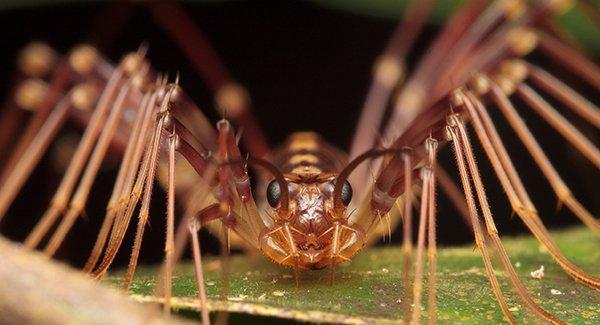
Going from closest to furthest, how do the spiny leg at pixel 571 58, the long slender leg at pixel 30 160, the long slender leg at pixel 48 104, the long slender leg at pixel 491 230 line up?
the long slender leg at pixel 491 230, the long slender leg at pixel 30 160, the spiny leg at pixel 571 58, the long slender leg at pixel 48 104

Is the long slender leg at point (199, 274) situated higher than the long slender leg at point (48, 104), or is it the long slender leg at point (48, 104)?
the long slender leg at point (48, 104)

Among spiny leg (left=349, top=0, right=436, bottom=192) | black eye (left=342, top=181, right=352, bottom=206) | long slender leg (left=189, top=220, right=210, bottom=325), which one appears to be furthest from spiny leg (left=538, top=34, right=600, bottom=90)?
long slender leg (left=189, top=220, right=210, bottom=325)

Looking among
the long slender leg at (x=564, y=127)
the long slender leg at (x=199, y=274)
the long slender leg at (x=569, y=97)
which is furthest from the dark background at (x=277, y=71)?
the long slender leg at (x=199, y=274)

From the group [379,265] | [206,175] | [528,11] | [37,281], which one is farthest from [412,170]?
[528,11]

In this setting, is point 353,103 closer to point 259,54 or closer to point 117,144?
point 259,54

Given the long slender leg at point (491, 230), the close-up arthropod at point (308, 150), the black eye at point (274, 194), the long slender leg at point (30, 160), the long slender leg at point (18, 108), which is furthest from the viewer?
the long slender leg at point (18, 108)

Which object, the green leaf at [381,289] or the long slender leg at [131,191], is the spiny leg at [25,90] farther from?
the green leaf at [381,289]

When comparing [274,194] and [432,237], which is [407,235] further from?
[274,194]
